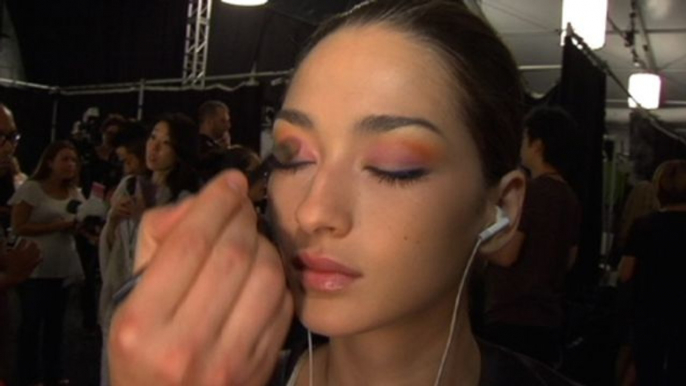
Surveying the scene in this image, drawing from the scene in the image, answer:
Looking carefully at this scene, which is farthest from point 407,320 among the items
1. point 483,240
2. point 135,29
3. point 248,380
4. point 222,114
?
point 135,29

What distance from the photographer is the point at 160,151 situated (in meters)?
2.38

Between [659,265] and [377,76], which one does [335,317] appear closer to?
[377,76]

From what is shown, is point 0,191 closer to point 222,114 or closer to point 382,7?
point 222,114

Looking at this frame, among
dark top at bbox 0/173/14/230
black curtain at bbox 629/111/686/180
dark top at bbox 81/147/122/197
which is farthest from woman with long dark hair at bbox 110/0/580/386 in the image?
black curtain at bbox 629/111/686/180

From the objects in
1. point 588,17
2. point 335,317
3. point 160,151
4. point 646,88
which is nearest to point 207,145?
point 160,151

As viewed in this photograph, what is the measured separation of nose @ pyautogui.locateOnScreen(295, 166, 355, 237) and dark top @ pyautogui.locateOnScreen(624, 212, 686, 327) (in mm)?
2366

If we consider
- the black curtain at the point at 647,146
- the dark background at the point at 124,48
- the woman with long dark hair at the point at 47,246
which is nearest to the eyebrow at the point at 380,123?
the woman with long dark hair at the point at 47,246

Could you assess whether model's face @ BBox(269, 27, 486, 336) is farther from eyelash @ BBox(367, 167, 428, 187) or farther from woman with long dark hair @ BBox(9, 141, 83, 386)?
woman with long dark hair @ BBox(9, 141, 83, 386)

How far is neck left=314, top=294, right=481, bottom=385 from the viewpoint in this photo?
66 centimetres

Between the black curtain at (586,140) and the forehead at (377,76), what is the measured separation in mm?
2312

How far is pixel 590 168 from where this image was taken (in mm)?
3148

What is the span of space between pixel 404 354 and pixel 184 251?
294mm

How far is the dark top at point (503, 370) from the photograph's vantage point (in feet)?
2.35

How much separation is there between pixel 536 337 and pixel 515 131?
143 centimetres
